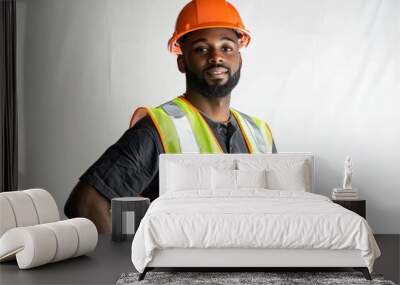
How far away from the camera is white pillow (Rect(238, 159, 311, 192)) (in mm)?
6246

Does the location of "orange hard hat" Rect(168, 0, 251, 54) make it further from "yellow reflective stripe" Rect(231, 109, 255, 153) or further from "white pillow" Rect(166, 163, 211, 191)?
"white pillow" Rect(166, 163, 211, 191)

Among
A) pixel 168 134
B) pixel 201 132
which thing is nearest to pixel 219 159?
pixel 201 132

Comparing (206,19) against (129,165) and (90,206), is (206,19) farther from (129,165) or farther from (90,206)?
(90,206)

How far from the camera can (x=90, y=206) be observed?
261 inches

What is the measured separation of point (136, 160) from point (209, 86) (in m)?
1.07

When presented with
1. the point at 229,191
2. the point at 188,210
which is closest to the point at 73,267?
the point at 188,210

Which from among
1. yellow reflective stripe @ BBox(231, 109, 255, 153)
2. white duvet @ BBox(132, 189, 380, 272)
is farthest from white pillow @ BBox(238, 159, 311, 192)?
white duvet @ BBox(132, 189, 380, 272)

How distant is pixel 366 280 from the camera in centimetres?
465

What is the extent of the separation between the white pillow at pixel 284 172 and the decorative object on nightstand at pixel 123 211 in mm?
1052

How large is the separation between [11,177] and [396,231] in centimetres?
404

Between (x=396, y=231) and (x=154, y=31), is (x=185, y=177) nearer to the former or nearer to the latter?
(x=154, y=31)

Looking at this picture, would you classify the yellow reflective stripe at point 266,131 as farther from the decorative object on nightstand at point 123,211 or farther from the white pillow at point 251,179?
the decorative object on nightstand at point 123,211

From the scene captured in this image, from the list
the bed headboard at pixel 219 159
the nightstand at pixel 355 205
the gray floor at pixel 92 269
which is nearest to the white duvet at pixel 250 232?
the gray floor at pixel 92 269

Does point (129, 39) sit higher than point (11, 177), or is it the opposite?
point (129, 39)
